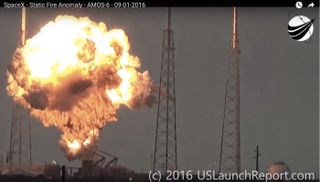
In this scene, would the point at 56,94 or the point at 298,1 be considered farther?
the point at 56,94

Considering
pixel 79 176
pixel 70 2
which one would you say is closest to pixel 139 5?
pixel 70 2

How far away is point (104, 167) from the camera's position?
449 ft

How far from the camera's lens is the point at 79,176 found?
12756cm

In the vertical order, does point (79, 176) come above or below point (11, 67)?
below

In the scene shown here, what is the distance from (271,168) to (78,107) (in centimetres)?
3794

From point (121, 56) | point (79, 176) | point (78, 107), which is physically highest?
point (121, 56)

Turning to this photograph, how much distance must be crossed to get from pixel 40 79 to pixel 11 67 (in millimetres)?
4389

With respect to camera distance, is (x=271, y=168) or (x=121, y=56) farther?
(x=121, y=56)

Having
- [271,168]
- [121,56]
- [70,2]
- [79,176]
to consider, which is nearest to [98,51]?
[121,56]

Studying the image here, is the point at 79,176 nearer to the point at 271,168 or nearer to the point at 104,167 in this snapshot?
the point at 104,167

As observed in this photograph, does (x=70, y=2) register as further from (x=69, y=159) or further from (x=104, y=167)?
(x=104, y=167)

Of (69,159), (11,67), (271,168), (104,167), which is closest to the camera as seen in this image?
(271,168)

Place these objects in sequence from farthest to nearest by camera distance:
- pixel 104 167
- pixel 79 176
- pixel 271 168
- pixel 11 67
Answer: pixel 104 167 → pixel 79 176 → pixel 11 67 → pixel 271 168

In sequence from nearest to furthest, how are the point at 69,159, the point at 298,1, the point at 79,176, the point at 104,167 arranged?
the point at 298,1 < the point at 69,159 < the point at 79,176 < the point at 104,167
